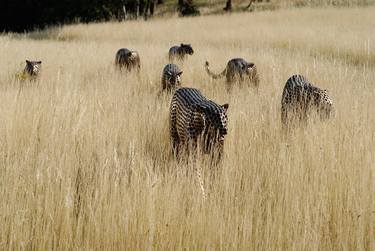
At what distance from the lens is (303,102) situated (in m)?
4.50

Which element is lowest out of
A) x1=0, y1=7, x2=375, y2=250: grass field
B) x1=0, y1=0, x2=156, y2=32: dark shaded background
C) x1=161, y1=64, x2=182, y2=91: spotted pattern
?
x1=0, y1=7, x2=375, y2=250: grass field

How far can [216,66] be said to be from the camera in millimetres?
9344

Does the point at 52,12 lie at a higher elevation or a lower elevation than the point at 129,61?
higher

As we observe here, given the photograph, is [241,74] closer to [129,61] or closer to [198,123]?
[129,61]

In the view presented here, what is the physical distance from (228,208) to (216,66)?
23.2ft

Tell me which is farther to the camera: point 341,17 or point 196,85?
point 341,17

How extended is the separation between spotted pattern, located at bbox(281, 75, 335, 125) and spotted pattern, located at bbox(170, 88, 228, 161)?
1041 mm

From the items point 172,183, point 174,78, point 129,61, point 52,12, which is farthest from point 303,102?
point 52,12

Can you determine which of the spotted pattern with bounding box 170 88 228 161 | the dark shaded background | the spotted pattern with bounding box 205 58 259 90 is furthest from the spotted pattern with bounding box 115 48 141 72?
the dark shaded background

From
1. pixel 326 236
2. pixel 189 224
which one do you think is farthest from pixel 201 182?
pixel 326 236

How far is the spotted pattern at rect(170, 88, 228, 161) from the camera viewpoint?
3104 millimetres

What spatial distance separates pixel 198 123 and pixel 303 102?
1659 millimetres

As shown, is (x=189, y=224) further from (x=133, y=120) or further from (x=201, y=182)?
(x=133, y=120)

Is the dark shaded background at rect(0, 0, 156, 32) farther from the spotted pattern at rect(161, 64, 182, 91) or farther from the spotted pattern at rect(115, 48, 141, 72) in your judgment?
the spotted pattern at rect(161, 64, 182, 91)
